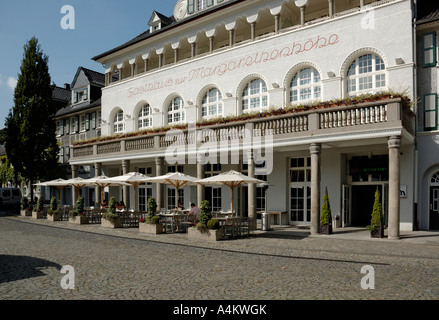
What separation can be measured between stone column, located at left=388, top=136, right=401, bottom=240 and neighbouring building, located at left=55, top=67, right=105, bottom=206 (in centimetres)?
2769

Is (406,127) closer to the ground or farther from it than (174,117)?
closer to the ground

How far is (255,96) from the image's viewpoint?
23125mm

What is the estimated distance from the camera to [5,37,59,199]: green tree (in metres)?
34.1

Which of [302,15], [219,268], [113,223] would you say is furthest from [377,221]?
[113,223]

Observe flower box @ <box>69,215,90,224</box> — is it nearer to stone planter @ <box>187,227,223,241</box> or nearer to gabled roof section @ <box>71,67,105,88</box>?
stone planter @ <box>187,227,223,241</box>

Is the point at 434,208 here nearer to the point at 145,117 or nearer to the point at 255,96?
the point at 255,96

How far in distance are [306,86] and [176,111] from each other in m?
10.1

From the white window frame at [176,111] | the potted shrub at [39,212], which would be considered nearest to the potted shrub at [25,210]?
the potted shrub at [39,212]

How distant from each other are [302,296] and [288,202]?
14826mm

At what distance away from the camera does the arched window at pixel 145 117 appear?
29562 mm

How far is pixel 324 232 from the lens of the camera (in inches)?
657
